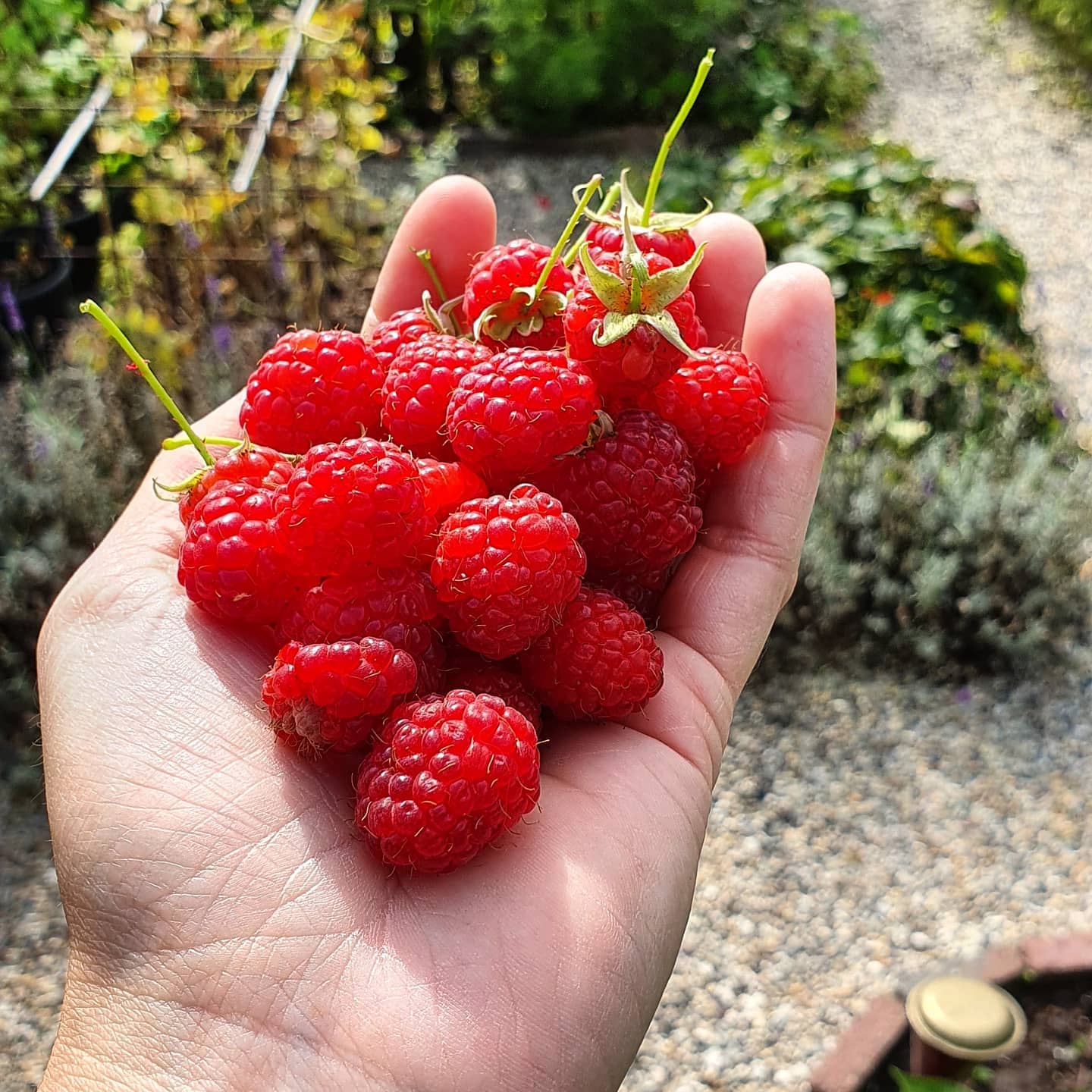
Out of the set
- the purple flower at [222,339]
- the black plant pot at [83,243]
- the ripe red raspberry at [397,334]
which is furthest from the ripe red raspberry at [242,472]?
the black plant pot at [83,243]

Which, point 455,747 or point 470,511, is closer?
point 455,747

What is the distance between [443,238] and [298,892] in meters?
1.27

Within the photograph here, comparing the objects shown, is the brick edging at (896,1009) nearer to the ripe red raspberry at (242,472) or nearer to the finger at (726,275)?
the finger at (726,275)

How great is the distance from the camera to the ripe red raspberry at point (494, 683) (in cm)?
150

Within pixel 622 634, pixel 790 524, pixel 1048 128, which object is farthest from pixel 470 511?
pixel 1048 128

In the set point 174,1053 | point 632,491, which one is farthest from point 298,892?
point 632,491

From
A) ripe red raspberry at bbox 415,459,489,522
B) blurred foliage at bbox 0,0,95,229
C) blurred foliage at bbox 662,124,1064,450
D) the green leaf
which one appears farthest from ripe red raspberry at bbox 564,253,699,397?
blurred foliage at bbox 0,0,95,229

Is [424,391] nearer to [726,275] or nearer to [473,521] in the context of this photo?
[473,521]

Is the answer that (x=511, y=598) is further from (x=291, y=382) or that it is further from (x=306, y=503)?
(x=291, y=382)

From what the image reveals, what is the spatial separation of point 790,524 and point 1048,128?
5.48 meters

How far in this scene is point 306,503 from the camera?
1.40 metres

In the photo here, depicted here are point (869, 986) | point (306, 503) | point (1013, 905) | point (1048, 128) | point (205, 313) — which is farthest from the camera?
point (1048, 128)

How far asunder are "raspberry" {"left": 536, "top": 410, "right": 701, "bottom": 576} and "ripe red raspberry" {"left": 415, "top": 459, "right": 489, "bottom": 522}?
115 mm

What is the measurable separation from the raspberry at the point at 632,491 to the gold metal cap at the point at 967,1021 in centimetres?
93
